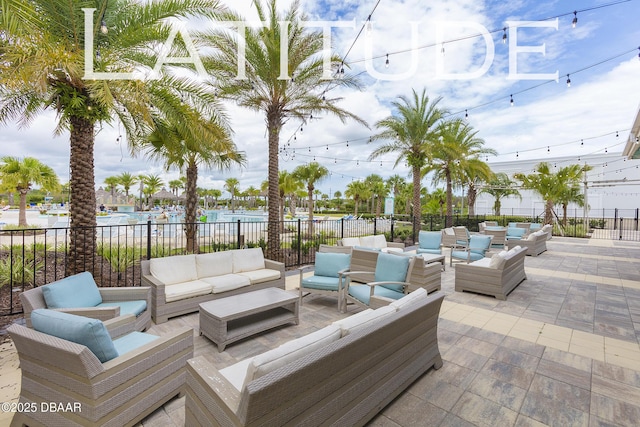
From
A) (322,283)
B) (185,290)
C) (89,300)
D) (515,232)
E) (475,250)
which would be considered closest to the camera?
(89,300)

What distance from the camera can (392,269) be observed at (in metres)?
4.27

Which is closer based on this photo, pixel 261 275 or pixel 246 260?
pixel 261 275

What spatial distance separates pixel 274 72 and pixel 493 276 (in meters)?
6.79

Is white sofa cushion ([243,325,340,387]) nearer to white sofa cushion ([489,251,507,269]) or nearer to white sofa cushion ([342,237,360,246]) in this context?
white sofa cushion ([489,251,507,269])

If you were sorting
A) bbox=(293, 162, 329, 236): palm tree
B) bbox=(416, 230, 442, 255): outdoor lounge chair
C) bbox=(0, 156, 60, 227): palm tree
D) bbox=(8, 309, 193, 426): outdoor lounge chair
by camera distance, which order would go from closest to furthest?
bbox=(8, 309, 193, 426): outdoor lounge chair < bbox=(416, 230, 442, 255): outdoor lounge chair < bbox=(0, 156, 60, 227): palm tree < bbox=(293, 162, 329, 236): palm tree

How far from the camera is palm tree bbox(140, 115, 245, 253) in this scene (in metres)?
6.19

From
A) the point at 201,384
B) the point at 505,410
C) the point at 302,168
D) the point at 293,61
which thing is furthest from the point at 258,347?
the point at 302,168

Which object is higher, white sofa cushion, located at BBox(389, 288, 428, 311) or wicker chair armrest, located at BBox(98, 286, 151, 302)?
white sofa cushion, located at BBox(389, 288, 428, 311)

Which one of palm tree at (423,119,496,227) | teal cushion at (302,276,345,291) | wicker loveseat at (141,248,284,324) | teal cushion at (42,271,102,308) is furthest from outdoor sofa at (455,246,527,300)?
palm tree at (423,119,496,227)

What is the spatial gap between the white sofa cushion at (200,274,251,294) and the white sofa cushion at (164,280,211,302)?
0.33 feet

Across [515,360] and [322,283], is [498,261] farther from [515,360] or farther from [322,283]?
[322,283]

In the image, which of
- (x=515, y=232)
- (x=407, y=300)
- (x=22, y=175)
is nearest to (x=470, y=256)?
(x=515, y=232)

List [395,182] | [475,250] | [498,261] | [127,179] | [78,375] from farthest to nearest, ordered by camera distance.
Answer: [127,179]
[395,182]
[475,250]
[498,261]
[78,375]

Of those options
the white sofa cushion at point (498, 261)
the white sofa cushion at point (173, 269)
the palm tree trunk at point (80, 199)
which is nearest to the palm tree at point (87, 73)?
the palm tree trunk at point (80, 199)
